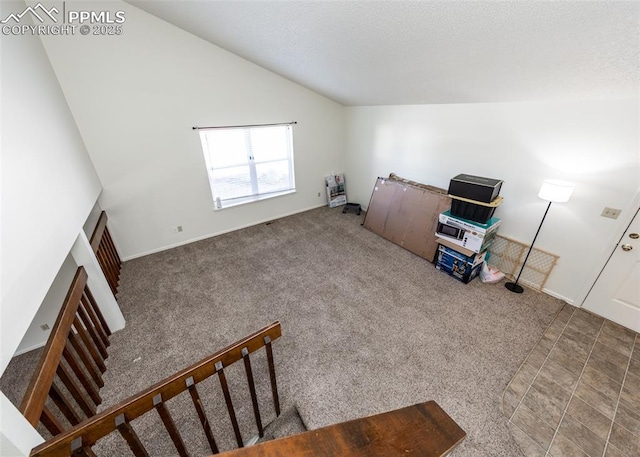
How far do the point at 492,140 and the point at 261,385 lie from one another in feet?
11.4

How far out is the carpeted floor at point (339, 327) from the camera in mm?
1911

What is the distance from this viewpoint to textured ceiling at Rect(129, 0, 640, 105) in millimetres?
1442

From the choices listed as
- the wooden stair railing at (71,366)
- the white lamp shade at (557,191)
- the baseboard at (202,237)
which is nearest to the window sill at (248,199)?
the baseboard at (202,237)

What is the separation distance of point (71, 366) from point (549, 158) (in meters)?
4.41

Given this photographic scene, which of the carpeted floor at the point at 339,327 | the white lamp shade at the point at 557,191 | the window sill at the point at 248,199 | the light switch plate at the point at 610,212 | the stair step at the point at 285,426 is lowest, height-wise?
the stair step at the point at 285,426

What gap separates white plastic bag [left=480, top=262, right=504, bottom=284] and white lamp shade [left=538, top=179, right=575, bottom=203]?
1.05 meters

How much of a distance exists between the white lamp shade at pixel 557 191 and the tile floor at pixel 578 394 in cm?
122

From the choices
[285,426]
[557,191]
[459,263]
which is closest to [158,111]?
[285,426]

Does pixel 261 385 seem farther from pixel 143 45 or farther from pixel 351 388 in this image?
pixel 143 45

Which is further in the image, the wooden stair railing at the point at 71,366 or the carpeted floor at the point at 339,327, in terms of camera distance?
the carpeted floor at the point at 339,327

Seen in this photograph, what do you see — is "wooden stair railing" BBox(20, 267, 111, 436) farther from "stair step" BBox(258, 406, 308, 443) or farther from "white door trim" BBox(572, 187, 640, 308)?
"white door trim" BBox(572, 187, 640, 308)

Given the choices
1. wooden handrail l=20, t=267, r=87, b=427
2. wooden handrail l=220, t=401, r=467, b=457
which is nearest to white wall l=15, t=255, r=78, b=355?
wooden handrail l=20, t=267, r=87, b=427

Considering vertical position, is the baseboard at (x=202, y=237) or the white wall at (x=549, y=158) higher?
the white wall at (x=549, y=158)

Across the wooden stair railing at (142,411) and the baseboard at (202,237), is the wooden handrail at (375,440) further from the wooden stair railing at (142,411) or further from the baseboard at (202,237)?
the baseboard at (202,237)
